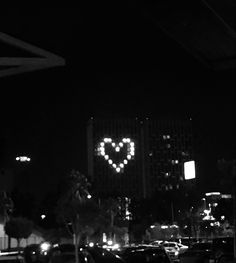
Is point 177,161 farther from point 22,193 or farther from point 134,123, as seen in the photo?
point 22,193

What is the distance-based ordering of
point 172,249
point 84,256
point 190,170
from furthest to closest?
point 190,170, point 172,249, point 84,256

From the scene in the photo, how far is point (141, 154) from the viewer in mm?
143875

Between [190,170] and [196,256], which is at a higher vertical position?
[190,170]

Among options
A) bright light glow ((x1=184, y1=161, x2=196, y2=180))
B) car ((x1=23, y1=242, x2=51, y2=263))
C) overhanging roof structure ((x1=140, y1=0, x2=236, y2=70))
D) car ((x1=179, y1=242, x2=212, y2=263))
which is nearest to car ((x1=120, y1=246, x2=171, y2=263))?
car ((x1=23, y1=242, x2=51, y2=263))

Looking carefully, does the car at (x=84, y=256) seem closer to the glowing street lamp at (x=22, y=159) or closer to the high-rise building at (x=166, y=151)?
the glowing street lamp at (x=22, y=159)

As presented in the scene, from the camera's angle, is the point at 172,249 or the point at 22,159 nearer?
the point at 172,249

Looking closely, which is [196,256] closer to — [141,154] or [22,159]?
[22,159]

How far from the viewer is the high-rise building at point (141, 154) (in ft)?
430

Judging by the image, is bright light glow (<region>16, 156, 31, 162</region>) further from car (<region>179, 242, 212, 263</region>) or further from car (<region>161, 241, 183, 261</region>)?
car (<region>179, 242, 212, 263</region>)

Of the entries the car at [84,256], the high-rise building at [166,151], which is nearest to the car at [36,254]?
the car at [84,256]

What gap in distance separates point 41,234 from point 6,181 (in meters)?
9.30

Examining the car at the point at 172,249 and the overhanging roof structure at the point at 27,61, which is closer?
the overhanging roof structure at the point at 27,61

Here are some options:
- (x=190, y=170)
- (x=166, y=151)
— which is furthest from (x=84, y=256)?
(x=166, y=151)

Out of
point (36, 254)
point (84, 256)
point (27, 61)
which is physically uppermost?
point (27, 61)
